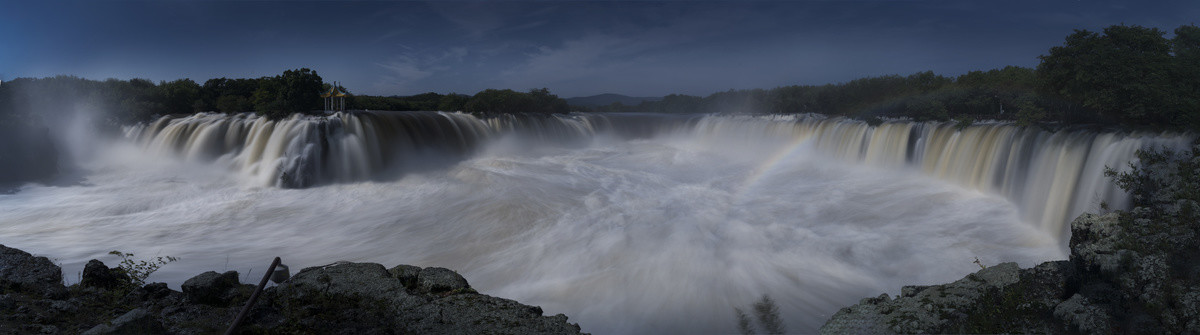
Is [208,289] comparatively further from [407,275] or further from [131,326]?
[407,275]

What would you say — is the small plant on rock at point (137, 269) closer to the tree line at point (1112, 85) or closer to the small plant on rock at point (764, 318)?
the small plant on rock at point (764, 318)

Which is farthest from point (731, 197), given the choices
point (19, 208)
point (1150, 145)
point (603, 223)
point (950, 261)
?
point (19, 208)

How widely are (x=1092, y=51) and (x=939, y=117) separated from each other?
6.63 m

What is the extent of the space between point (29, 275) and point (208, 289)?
2.48m

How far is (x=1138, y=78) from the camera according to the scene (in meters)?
9.73

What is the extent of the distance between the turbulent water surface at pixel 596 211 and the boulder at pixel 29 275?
2.03 meters

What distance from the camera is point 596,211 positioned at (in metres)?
12.7

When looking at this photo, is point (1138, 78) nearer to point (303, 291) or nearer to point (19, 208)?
point (303, 291)

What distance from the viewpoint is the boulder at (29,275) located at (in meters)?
4.68

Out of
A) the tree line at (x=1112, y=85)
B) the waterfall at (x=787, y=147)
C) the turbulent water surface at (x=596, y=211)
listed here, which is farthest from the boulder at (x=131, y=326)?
the tree line at (x=1112, y=85)

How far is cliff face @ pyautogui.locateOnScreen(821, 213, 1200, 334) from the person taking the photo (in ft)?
12.9

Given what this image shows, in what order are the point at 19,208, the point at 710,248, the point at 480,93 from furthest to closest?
the point at 480,93
the point at 19,208
the point at 710,248

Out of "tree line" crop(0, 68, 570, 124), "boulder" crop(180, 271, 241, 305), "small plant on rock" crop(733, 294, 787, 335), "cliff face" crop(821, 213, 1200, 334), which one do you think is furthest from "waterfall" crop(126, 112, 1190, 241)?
"boulder" crop(180, 271, 241, 305)

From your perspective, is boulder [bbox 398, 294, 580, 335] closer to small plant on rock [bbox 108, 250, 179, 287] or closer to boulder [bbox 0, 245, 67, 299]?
small plant on rock [bbox 108, 250, 179, 287]
